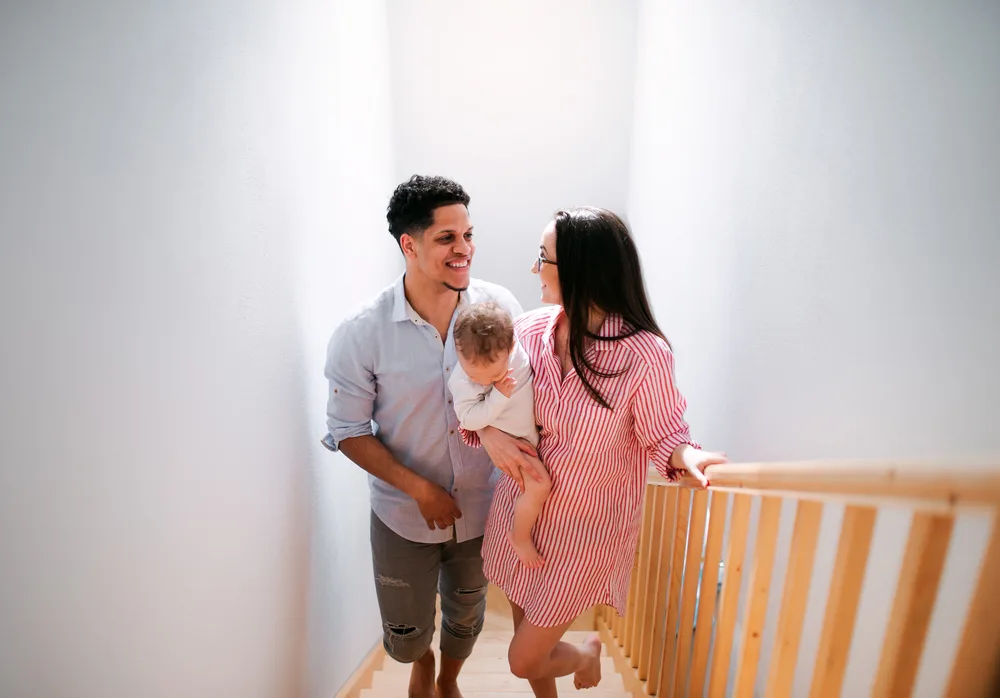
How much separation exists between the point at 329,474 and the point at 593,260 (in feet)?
4.47

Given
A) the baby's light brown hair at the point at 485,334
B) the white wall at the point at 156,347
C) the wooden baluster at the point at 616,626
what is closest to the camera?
the white wall at the point at 156,347

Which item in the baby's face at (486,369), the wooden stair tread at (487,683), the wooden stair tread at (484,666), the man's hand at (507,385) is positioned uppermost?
the baby's face at (486,369)

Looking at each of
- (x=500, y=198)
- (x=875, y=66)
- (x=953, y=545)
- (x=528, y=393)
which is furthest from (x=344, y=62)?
(x=953, y=545)

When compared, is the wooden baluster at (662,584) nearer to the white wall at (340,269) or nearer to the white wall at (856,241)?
the white wall at (856,241)

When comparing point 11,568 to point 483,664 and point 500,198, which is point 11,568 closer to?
point 483,664

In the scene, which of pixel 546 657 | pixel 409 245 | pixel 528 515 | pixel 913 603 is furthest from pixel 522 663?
pixel 409 245

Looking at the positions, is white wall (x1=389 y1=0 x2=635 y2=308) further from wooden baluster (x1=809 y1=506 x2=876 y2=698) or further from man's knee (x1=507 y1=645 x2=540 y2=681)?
wooden baluster (x1=809 y1=506 x2=876 y2=698)

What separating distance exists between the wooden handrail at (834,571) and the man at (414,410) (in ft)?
2.43

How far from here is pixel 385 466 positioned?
182cm

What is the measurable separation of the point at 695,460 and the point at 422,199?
43.2 inches

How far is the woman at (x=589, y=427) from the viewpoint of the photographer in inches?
57.2

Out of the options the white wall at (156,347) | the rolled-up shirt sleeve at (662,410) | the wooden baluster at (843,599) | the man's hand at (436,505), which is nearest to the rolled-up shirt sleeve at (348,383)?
the white wall at (156,347)

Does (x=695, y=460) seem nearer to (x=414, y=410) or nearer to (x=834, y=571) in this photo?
(x=834, y=571)

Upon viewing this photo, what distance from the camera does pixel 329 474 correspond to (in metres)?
2.22
